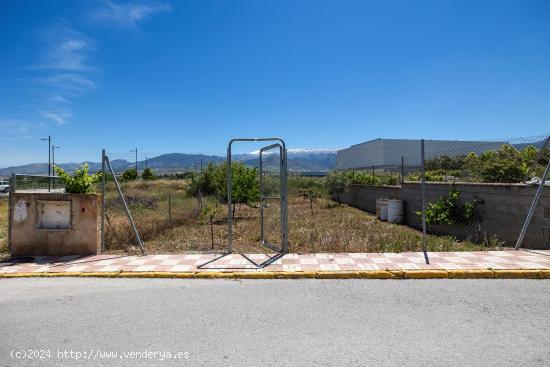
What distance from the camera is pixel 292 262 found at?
761 centimetres

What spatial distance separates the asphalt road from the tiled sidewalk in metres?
0.57

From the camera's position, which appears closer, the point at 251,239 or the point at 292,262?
the point at 292,262

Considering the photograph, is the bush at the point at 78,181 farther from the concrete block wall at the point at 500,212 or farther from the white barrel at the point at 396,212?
the white barrel at the point at 396,212

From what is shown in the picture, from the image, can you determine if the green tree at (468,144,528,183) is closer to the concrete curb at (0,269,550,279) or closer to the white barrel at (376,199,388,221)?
the white barrel at (376,199,388,221)

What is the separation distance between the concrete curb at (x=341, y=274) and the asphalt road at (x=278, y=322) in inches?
8.6

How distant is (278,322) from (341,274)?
2.33 metres

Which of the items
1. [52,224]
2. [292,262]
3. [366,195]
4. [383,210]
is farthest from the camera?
[366,195]

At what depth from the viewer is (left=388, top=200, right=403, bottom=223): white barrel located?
51.7ft

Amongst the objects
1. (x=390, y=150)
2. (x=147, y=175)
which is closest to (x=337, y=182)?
(x=147, y=175)

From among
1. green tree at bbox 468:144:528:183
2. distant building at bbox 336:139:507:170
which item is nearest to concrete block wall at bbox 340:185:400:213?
green tree at bbox 468:144:528:183

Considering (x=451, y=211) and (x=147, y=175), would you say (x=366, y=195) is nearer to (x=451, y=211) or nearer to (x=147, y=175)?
(x=451, y=211)

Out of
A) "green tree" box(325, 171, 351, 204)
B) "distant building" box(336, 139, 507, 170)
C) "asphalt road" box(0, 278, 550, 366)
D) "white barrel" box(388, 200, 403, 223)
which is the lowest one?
"asphalt road" box(0, 278, 550, 366)

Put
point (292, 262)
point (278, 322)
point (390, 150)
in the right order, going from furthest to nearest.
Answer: point (390, 150) → point (292, 262) → point (278, 322)

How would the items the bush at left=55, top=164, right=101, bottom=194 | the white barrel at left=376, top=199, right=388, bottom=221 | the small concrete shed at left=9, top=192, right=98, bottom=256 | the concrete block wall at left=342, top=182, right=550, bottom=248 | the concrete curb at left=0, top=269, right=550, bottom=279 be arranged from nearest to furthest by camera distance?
the concrete curb at left=0, top=269, right=550, bottom=279 < the small concrete shed at left=9, top=192, right=98, bottom=256 < the bush at left=55, top=164, right=101, bottom=194 < the concrete block wall at left=342, top=182, right=550, bottom=248 < the white barrel at left=376, top=199, right=388, bottom=221
